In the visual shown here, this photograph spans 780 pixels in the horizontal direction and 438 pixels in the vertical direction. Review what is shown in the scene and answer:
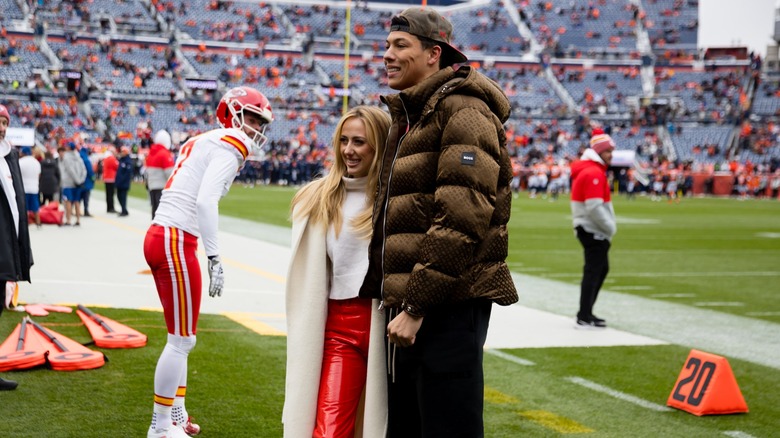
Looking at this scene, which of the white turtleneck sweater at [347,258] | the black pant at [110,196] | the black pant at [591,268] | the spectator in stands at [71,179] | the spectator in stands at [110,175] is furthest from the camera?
the black pant at [110,196]

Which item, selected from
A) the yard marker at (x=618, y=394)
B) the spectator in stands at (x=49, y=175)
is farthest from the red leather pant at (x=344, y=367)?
the spectator in stands at (x=49, y=175)

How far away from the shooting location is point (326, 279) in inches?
139

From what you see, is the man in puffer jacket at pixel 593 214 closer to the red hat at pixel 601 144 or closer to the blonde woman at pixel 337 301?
the red hat at pixel 601 144

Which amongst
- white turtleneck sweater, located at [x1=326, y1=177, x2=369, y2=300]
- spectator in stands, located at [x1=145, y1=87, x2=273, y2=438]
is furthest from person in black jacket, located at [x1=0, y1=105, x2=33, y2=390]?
white turtleneck sweater, located at [x1=326, y1=177, x2=369, y2=300]

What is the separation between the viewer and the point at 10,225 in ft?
19.3

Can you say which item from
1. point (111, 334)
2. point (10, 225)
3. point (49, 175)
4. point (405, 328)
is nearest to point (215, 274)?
point (10, 225)

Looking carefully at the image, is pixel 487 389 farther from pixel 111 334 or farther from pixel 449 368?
pixel 449 368

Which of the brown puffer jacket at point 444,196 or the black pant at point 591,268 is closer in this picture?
the brown puffer jacket at point 444,196

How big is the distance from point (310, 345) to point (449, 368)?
609 millimetres

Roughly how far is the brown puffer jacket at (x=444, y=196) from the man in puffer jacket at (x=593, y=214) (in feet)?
18.1

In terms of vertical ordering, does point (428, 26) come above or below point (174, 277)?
above

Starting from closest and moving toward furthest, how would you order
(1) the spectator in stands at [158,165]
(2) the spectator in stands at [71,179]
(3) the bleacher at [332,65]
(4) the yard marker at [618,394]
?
(4) the yard marker at [618,394]
(1) the spectator in stands at [158,165]
(2) the spectator in stands at [71,179]
(3) the bleacher at [332,65]

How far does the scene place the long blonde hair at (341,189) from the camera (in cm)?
351

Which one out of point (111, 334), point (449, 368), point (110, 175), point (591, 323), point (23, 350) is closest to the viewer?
point (449, 368)
